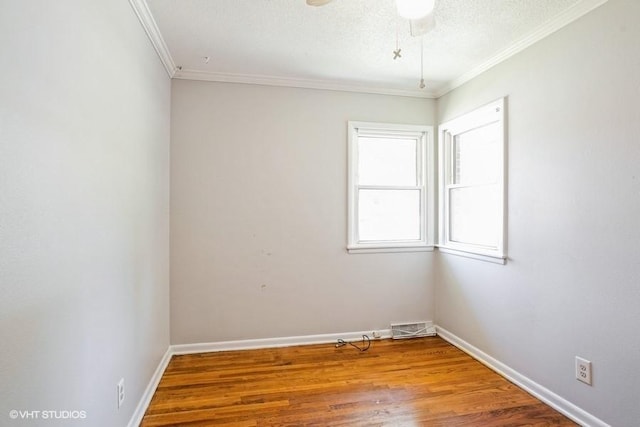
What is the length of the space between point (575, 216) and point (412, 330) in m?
1.94

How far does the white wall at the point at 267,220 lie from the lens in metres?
3.03

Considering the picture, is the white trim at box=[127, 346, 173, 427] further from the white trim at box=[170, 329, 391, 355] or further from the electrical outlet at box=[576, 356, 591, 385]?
the electrical outlet at box=[576, 356, 591, 385]

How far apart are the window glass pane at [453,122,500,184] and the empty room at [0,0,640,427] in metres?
0.03

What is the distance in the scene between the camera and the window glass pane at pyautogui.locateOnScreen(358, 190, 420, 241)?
348 centimetres

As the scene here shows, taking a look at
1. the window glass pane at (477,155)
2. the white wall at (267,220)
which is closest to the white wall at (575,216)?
the window glass pane at (477,155)

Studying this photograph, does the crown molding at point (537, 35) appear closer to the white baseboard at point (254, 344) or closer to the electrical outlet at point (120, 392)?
the white baseboard at point (254, 344)

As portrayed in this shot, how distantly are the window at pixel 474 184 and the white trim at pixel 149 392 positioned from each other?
2.73 metres

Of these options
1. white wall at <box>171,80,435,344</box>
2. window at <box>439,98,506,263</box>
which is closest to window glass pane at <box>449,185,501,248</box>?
window at <box>439,98,506,263</box>

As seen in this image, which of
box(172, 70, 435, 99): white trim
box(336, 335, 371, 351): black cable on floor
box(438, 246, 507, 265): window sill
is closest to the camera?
box(438, 246, 507, 265): window sill

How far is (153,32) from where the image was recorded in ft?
7.46

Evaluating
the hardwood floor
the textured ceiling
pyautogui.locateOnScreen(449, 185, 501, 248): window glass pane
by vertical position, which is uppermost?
the textured ceiling

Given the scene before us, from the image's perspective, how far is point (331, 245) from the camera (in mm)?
3316

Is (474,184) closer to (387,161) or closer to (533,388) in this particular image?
(387,161)

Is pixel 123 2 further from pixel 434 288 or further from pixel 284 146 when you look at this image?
pixel 434 288
